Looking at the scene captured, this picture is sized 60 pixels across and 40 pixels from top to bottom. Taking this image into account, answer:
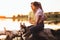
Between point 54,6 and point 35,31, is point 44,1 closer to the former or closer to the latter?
point 54,6

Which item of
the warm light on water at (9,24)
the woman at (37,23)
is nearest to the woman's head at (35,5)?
the woman at (37,23)

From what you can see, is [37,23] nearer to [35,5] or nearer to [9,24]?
[35,5]

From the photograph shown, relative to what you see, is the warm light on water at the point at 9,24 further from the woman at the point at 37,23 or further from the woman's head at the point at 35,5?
the woman's head at the point at 35,5

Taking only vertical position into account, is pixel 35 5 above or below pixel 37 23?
above

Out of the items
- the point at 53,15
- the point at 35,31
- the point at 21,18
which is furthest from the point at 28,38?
the point at 53,15

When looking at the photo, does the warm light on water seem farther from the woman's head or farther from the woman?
the woman's head

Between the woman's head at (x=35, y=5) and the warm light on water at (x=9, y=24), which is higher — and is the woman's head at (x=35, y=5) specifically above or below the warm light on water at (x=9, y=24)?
above

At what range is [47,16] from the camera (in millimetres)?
2598

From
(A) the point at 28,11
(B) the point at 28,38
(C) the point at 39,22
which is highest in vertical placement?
(A) the point at 28,11

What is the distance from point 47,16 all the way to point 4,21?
63 cm

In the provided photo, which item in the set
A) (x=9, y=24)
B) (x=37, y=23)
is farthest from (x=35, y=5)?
(x=9, y=24)

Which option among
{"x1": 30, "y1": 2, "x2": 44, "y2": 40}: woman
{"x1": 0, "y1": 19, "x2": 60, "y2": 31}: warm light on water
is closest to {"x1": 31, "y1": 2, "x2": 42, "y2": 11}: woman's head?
{"x1": 30, "y1": 2, "x2": 44, "y2": 40}: woman

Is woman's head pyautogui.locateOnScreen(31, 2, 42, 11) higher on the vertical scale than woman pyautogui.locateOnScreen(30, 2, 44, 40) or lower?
higher

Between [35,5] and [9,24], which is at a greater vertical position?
[35,5]
